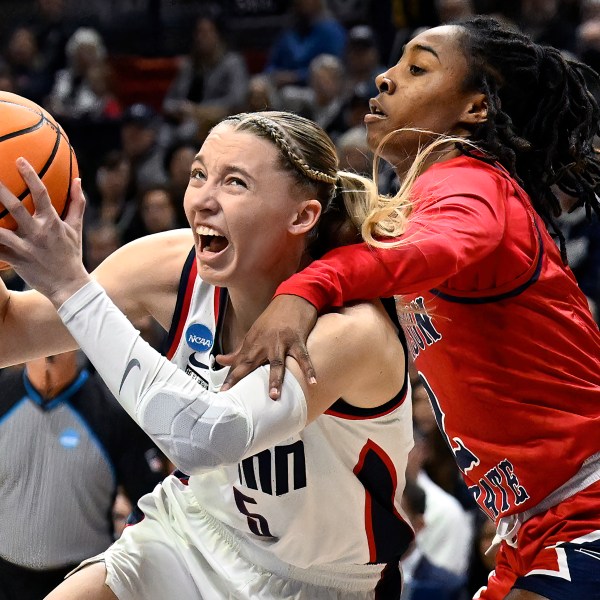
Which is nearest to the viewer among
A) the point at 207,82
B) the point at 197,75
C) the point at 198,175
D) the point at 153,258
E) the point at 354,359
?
the point at 354,359

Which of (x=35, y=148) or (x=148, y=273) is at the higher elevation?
(x=35, y=148)

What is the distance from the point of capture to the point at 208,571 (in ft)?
9.76

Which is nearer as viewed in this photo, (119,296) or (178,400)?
(178,400)

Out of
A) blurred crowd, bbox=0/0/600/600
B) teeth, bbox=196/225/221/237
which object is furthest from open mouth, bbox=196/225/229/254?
blurred crowd, bbox=0/0/600/600

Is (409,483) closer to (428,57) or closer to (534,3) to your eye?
(428,57)

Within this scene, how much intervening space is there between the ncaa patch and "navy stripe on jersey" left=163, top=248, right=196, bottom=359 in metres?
0.03

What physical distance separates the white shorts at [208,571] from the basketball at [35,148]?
0.82 metres

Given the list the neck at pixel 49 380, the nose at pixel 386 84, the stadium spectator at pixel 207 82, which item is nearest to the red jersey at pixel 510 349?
the nose at pixel 386 84

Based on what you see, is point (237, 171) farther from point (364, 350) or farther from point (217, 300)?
point (364, 350)

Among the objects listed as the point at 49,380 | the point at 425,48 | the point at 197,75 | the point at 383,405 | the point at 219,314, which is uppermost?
the point at 425,48

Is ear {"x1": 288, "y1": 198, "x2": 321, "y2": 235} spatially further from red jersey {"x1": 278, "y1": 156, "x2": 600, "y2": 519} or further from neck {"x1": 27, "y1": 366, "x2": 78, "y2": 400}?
neck {"x1": 27, "y1": 366, "x2": 78, "y2": 400}

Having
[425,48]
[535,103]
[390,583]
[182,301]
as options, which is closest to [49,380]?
[182,301]

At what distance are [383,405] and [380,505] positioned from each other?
0.30 m

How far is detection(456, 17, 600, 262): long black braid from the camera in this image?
3.10 m
